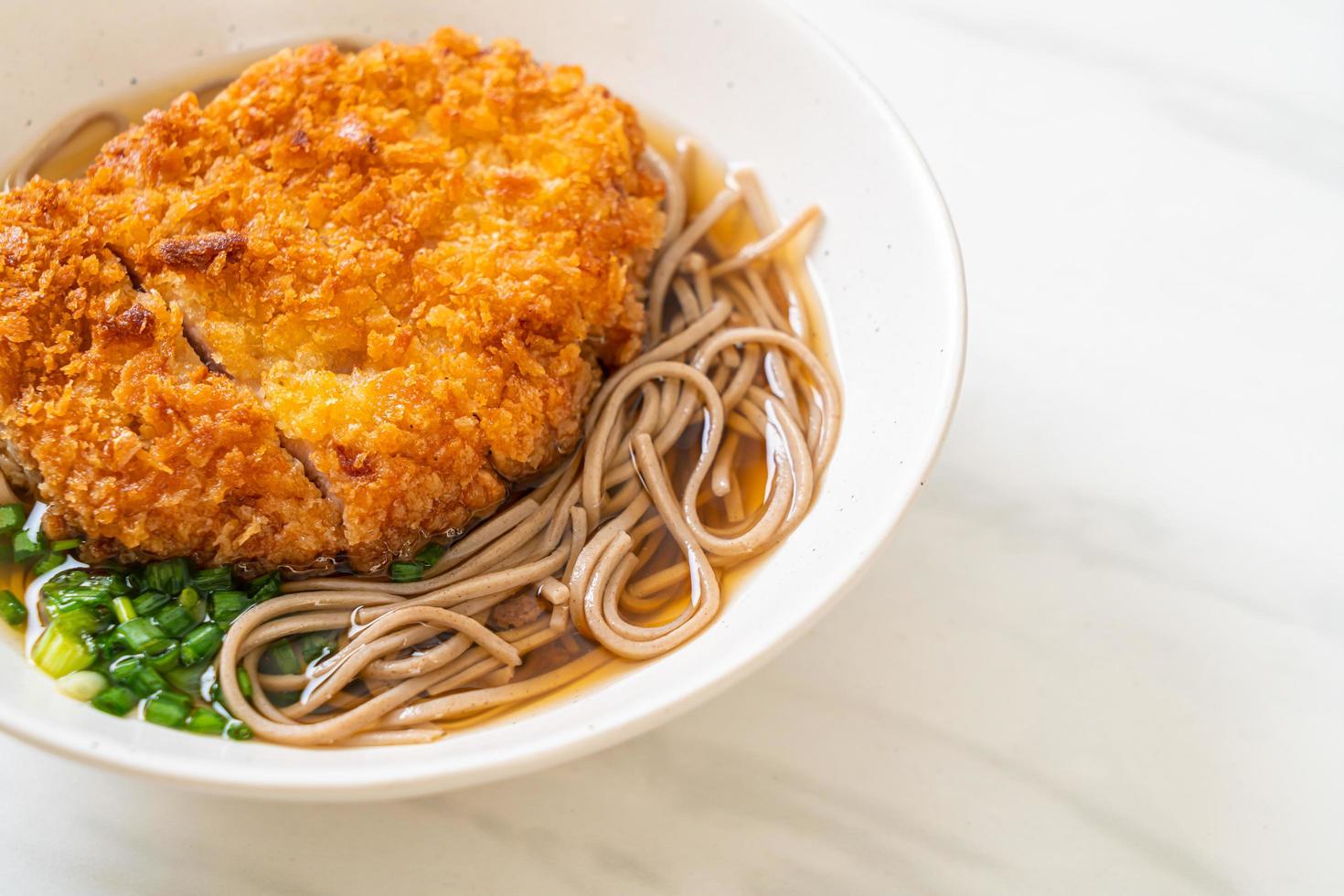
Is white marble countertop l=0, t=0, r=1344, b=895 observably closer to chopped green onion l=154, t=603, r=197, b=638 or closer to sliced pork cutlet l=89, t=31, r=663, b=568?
chopped green onion l=154, t=603, r=197, b=638

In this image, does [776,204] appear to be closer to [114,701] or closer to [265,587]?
[265,587]

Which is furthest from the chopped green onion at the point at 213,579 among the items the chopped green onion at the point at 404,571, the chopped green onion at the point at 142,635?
the chopped green onion at the point at 404,571

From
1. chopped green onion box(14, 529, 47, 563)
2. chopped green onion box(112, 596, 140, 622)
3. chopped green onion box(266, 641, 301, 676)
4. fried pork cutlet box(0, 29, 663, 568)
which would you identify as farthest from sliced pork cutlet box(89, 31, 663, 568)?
chopped green onion box(14, 529, 47, 563)

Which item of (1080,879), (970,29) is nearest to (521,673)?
(1080,879)

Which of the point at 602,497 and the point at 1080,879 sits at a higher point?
the point at 602,497

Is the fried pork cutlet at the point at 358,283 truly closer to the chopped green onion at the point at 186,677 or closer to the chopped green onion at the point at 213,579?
the chopped green onion at the point at 213,579

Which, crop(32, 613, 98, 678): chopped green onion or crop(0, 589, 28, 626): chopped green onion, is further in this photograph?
crop(0, 589, 28, 626): chopped green onion

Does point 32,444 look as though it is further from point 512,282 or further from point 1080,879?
point 1080,879
